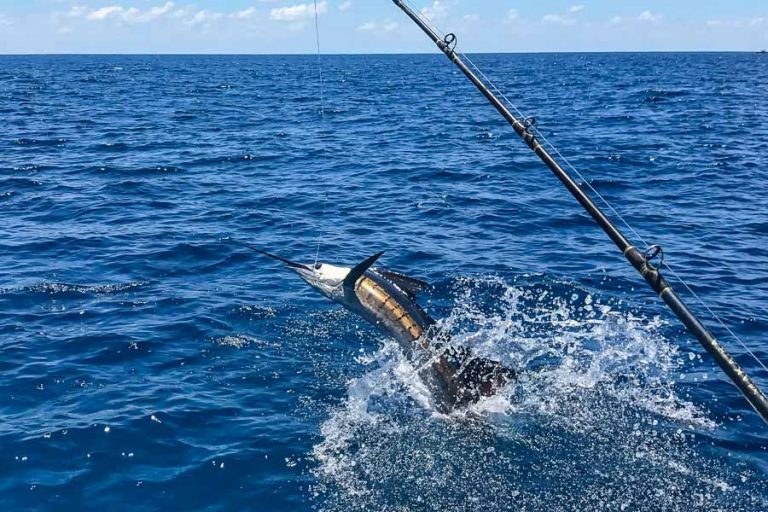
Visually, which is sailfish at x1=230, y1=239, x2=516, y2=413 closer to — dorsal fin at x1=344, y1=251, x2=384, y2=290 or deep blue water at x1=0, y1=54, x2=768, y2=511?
dorsal fin at x1=344, y1=251, x2=384, y2=290

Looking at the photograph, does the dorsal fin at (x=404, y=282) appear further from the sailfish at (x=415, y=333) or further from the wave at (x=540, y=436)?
the wave at (x=540, y=436)

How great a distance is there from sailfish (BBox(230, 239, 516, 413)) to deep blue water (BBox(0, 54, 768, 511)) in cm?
37

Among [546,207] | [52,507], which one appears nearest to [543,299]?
[546,207]

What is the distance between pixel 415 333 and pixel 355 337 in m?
2.59

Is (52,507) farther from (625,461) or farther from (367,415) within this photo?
(625,461)

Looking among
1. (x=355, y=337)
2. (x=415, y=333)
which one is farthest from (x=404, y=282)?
(x=355, y=337)

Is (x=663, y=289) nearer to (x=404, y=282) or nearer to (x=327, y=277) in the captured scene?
(x=404, y=282)

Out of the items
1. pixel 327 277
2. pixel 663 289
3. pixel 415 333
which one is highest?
pixel 663 289

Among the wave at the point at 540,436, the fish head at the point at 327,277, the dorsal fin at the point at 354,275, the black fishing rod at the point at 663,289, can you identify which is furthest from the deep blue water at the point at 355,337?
the black fishing rod at the point at 663,289

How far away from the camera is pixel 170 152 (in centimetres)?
2966

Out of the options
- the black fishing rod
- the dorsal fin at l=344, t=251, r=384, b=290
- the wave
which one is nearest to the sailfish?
the dorsal fin at l=344, t=251, r=384, b=290

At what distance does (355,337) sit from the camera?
1228 centimetres

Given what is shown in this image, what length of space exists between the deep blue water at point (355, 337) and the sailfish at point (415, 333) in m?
0.37

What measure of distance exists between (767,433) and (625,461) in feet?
8.45
